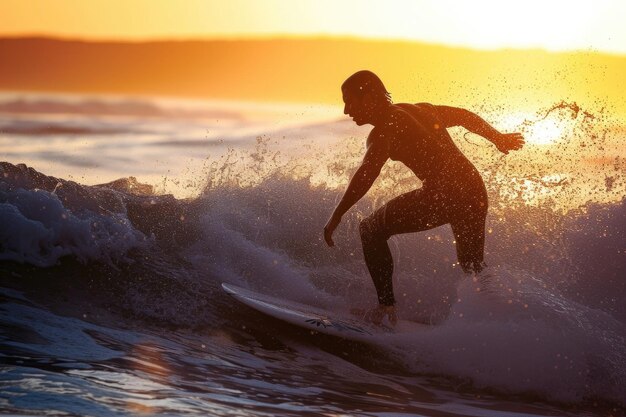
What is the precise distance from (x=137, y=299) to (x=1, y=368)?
235 centimetres

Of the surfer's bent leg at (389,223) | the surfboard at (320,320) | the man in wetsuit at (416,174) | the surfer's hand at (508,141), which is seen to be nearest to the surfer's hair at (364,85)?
the man in wetsuit at (416,174)

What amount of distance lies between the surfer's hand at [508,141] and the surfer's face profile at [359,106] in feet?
3.76

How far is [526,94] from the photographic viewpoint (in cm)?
1021

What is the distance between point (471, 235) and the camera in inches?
285

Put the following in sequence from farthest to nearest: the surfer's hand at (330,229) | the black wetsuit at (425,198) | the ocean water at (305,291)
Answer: the black wetsuit at (425,198) < the surfer's hand at (330,229) < the ocean water at (305,291)

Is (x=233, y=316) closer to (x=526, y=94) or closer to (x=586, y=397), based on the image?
(x=586, y=397)

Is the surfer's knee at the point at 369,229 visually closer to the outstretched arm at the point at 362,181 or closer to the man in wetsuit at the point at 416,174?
the man in wetsuit at the point at 416,174

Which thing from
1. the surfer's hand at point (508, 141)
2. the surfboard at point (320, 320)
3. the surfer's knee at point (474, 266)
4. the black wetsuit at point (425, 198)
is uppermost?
the surfer's hand at point (508, 141)

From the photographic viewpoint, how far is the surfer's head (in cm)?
689

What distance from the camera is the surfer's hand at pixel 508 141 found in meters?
7.39

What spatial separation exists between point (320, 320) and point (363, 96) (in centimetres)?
176

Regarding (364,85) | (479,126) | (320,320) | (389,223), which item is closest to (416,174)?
(389,223)

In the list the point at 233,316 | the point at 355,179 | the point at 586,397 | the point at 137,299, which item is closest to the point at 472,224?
the point at 355,179

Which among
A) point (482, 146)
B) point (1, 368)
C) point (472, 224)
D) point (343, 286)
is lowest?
point (1, 368)
